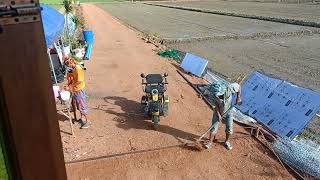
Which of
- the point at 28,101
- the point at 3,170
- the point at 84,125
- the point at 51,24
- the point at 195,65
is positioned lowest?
the point at 84,125

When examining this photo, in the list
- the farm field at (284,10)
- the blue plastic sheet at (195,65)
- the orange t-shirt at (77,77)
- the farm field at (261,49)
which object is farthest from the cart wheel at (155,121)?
the farm field at (284,10)

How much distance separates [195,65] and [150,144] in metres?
7.15

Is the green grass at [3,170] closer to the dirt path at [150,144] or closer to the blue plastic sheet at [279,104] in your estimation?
the dirt path at [150,144]

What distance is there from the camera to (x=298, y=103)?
8.31m

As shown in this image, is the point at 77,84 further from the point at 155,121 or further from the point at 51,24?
the point at 51,24

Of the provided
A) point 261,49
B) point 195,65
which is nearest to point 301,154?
point 195,65

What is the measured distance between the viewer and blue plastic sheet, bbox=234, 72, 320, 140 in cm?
791

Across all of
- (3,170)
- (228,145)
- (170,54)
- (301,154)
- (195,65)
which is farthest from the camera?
(170,54)

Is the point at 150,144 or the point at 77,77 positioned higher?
the point at 77,77

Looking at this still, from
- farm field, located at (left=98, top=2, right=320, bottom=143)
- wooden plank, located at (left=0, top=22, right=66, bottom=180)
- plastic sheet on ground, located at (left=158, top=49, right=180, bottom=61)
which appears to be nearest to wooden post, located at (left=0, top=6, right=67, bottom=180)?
wooden plank, located at (left=0, top=22, right=66, bottom=180)

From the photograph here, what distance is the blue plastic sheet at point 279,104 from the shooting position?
25.9ft

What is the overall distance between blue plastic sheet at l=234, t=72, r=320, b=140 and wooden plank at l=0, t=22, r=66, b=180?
704cm

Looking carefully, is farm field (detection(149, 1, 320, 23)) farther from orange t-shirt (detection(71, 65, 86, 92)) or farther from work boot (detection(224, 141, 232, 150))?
orange t-shirt (detection(71, 65, 86, 92))

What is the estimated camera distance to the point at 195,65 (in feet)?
47.9
